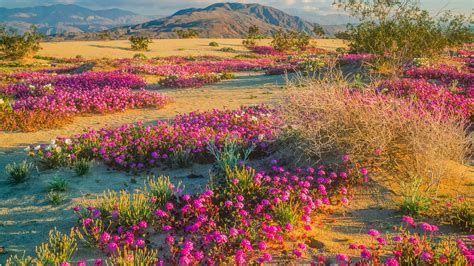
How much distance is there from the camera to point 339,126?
6605 mm

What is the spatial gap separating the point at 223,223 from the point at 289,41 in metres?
45.2

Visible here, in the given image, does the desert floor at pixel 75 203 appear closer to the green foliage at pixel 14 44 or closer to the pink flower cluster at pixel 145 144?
the pink flower cluster at pixel 145 144

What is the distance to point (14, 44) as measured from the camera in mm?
34375

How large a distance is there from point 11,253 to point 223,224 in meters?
2.81

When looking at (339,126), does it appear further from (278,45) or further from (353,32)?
(278,45)

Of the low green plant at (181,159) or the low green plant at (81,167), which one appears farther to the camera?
the low green plant at (181,159)

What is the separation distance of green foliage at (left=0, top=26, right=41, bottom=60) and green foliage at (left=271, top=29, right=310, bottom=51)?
26873 millimetres

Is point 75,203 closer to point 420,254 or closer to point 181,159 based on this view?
point 181,159

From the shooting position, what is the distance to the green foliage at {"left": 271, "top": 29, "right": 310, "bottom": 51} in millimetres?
47031

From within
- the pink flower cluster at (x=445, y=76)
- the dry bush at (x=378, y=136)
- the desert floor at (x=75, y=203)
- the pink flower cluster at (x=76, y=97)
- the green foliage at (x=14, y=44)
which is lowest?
the desert floor at (x=75, y=203)

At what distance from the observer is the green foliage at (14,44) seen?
1359 inches

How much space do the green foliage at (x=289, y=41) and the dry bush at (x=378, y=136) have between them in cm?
4094

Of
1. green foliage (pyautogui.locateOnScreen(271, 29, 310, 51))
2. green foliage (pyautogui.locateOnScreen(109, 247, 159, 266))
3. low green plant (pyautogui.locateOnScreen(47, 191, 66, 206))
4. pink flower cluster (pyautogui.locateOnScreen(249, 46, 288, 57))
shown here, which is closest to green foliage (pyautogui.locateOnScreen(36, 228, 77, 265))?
green foliage (pyautogui.locateOnScreen(109, 247, 159, 266))

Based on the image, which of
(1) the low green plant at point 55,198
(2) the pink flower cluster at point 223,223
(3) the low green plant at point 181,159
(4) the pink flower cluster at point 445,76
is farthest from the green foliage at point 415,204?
(4) the pink flower cluster at point 445,76
